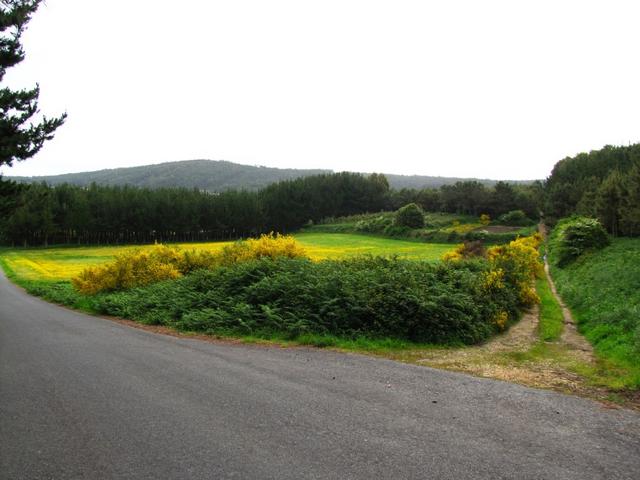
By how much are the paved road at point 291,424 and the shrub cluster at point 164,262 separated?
12.8m

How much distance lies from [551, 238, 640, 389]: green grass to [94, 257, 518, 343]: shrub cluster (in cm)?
301

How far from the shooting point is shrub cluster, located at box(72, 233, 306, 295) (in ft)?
73.6

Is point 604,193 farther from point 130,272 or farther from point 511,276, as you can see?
point 130,272

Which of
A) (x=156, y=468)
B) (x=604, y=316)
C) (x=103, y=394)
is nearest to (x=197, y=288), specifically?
(x=103, y=394)

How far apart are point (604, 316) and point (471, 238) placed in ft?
181

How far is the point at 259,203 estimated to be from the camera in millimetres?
107438

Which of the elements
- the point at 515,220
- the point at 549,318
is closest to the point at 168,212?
the point at 515,220

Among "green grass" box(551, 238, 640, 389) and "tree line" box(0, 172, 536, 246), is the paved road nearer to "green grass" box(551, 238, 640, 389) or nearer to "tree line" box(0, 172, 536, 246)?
"green grass" box(551, 238, 640, 389)

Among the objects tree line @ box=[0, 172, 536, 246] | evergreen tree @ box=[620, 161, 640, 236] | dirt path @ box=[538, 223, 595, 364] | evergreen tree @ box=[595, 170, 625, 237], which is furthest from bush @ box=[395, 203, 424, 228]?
dirt path @ box=[538, 223, 595, 364]

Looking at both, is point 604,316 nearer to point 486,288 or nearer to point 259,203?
point 486,288

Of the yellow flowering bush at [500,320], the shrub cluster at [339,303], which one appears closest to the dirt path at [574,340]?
the yellow flowering bush at [500,320]

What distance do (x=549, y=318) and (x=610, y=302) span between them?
2323 mm

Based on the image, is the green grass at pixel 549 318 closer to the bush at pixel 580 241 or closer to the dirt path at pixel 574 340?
the dirt path at pixel 574 340

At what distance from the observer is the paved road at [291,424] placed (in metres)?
4.95
